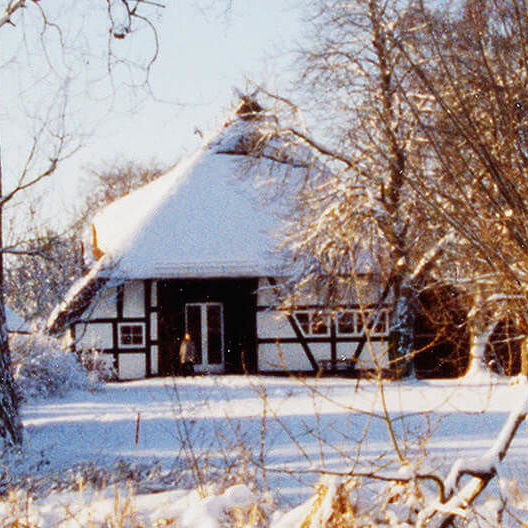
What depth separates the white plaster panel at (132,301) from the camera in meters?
18.1

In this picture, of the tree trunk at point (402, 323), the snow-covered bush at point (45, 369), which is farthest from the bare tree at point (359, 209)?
the snow-covered bush at point (45, 369)

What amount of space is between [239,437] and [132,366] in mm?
10278

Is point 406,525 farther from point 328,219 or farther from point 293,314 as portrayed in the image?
point 293,314

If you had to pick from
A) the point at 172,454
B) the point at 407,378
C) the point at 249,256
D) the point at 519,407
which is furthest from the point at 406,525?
the point at 249,256

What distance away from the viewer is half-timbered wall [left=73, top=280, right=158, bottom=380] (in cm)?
1797

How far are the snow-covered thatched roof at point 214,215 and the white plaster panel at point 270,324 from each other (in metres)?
1.08

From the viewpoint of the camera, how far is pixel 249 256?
17.8 metres

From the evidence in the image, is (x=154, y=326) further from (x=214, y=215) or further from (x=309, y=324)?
(x=309, y=324)

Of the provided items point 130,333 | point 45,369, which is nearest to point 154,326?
point 130,333

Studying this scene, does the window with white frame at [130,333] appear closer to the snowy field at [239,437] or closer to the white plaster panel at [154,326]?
the white plaster panel at [154,326]

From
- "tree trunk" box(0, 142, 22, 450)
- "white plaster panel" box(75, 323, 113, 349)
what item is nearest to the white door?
"white plaster panel" box(75, 323, 113, 349)

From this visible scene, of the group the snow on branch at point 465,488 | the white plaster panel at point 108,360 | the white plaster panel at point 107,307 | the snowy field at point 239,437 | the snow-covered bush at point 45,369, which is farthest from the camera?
the white plaster panel at point 107,307

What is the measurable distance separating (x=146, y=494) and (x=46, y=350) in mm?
8806

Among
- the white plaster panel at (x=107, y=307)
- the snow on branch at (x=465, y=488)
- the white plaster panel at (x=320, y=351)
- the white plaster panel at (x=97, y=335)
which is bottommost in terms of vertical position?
the white plaster panel at (x=320, y=351)
